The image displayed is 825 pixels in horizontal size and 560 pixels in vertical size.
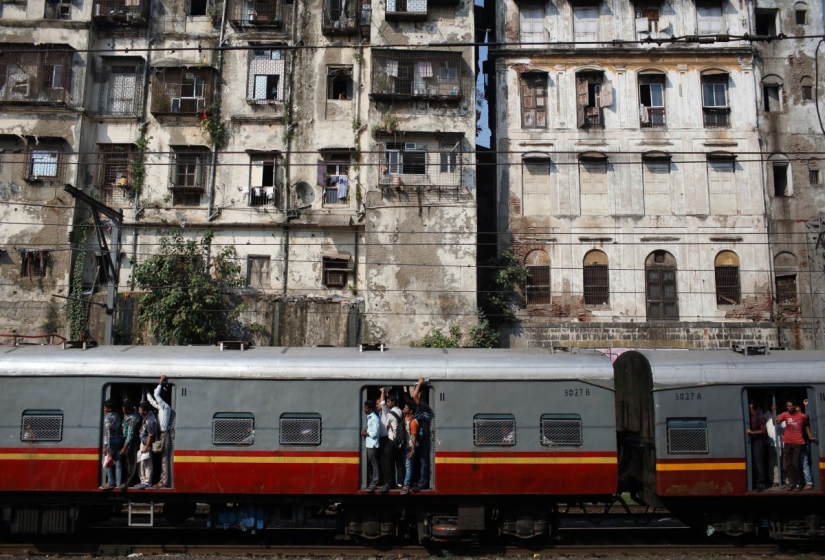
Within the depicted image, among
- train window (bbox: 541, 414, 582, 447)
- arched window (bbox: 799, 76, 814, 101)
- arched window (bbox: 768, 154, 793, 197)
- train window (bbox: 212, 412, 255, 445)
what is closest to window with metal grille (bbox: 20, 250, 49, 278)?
train window (bbox: 212, 412, 255, 445)

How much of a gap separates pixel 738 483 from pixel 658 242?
15569 mm

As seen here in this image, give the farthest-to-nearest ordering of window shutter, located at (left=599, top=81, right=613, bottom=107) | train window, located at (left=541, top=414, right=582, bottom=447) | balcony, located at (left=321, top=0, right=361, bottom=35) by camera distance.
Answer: balcony, located at (left=321, top=0, right=361, bottom=35)
window shutter, located at (left=599, top=81, right=613, bottom=107)
train window, located at (left=541, top=414, right=582, bottom=447)

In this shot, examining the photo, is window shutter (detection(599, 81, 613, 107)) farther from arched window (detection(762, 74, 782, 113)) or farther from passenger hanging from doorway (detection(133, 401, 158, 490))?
passenger hanging from doorway (detection(133, 401, 158, 490))

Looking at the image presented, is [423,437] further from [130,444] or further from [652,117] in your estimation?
[652,117]

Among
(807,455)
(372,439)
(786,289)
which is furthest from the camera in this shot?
(786,289)

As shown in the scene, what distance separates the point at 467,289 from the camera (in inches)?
953

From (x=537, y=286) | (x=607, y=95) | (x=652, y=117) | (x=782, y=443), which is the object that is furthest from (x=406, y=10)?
(x=782, y=443)

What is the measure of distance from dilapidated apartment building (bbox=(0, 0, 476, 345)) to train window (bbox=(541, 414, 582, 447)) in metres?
13.1

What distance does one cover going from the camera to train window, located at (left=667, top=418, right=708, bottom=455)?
1085 centimetres

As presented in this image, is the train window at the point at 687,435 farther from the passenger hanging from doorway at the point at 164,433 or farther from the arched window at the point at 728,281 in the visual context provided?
the arched window at the point at 728,281

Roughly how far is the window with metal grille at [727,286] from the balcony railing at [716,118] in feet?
17.7

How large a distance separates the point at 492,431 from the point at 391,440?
1.60m

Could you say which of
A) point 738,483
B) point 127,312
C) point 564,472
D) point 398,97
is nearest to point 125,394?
point 564,472

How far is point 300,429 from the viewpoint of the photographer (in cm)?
1087
